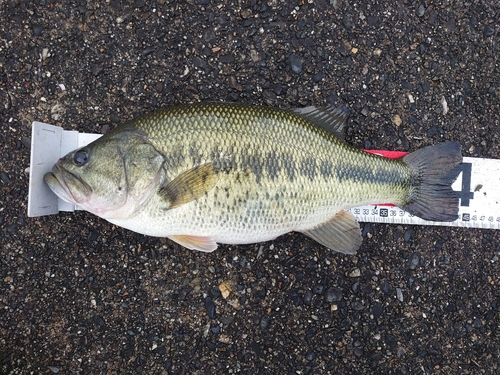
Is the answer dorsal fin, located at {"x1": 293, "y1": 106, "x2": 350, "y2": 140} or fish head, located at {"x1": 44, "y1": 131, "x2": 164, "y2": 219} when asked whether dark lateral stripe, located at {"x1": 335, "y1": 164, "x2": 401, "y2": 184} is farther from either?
fish head, located at {"x1": 44, "y1": 131, "x2": 164, "y2": 219}

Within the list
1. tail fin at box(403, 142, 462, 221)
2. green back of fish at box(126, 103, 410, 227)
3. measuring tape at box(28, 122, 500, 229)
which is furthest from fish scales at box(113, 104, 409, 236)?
measuring tape at box(28, 122, 500, 229)

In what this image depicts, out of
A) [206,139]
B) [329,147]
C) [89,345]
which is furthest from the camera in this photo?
[89,345]

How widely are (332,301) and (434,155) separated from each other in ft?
4.05

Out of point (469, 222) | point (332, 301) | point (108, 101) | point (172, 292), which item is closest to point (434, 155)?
point (469, 222)

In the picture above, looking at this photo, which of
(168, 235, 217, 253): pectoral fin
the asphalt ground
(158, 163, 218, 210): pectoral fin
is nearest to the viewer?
(158, 163, 218, 210): pectoral fin

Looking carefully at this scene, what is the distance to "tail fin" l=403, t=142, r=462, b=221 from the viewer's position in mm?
2416

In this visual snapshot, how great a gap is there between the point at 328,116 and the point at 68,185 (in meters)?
1.68

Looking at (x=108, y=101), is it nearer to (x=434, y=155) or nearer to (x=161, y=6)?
(x=161, y=6)

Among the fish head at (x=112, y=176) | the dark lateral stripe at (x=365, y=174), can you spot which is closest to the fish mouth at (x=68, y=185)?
the fish head at (x=112, y=176)

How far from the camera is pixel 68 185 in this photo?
2148 millimetres

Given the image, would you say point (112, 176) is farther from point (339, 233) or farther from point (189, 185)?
point (339, 233)

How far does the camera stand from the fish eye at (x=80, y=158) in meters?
2.16

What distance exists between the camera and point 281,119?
2.29 metres

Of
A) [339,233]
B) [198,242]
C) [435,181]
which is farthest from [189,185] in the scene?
[435,181]
